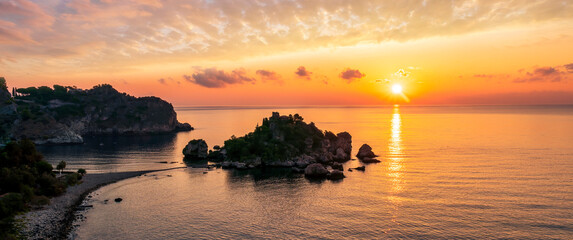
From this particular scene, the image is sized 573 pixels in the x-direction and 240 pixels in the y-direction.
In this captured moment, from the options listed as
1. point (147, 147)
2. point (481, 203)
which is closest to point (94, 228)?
point (481, 203)

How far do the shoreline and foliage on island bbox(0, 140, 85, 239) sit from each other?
197 centimetres

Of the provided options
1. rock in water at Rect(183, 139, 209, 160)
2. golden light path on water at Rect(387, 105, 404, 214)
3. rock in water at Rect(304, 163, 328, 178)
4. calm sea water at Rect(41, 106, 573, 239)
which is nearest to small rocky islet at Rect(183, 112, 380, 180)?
rock in water at Rect(183, 139, 209, 160)

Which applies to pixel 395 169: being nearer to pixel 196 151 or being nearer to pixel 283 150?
pixel 283 150

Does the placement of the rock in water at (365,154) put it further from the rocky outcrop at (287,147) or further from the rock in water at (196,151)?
the rock in water at (196,151)

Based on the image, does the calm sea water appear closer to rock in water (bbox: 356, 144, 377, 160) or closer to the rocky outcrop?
rock in water (bbox: 356, 144, 377, 160)

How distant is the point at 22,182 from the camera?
66.8m

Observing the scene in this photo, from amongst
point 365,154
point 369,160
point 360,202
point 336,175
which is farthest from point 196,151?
point 360,202

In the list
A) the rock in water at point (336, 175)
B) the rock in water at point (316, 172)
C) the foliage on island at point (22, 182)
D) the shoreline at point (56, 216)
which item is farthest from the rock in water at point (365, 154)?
the foliage on island at point (22, 182)

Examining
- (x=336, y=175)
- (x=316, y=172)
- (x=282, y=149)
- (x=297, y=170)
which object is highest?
(x=282, y=149)

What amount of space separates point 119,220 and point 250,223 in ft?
84.2

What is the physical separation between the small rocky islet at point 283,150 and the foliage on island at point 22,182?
159ft

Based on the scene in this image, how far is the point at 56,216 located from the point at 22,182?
1470 centimetres

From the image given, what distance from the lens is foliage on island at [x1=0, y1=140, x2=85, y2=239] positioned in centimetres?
5566

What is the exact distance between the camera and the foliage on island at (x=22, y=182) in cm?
5566
